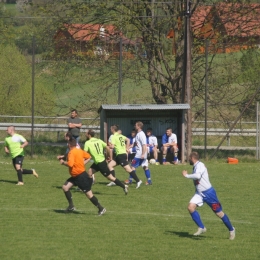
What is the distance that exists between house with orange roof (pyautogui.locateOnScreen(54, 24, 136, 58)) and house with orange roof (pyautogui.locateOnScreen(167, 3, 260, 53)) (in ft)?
9.79

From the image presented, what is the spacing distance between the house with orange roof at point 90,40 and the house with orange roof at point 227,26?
2984 mm

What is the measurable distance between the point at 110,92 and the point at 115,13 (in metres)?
3.39

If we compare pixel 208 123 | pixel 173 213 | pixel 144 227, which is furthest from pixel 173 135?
pixel 144 227

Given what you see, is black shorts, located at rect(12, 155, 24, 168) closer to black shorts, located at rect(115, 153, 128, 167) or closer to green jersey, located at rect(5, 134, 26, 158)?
green jersey, located at rect(5, 134, 26, 158)

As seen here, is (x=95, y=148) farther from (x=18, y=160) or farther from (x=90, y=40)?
(x=90, y=40)

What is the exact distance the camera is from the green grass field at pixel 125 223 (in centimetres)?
1248

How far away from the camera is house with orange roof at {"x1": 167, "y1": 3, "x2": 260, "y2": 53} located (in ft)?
102

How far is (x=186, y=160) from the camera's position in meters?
28.7

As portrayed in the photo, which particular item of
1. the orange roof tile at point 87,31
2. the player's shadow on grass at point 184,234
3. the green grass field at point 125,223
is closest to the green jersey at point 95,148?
the green grass field at point 125,223

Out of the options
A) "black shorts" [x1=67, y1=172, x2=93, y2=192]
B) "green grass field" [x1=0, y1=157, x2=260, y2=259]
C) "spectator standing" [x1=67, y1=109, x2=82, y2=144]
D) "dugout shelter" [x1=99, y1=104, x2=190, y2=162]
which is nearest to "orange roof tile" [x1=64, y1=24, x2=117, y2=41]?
"dugout shelter" [x1=99, y1=104, x2=190, y2=162]

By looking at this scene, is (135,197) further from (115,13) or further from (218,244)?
(115,13)

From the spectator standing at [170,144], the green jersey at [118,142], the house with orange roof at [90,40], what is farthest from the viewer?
the house with orange roof at [90,40]

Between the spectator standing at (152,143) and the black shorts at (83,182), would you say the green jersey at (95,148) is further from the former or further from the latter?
the spectator standing at (152,143)

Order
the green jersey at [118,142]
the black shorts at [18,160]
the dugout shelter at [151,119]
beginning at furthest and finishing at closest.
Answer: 1. the dugout shelter at [151,119]
2. the black shorts at [18,160]
3. the green jersey at [118,142]
